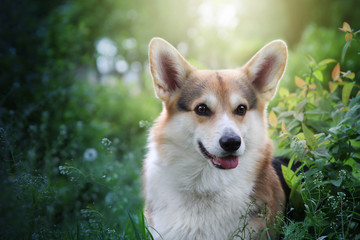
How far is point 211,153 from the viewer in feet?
7.90

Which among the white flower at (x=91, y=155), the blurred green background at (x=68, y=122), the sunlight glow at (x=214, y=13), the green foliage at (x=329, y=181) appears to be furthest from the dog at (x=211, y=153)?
the sunlight glow at (x=214, y=13)

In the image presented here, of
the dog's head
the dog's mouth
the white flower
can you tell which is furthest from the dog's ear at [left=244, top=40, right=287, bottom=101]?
the white flower

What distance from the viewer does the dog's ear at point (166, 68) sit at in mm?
2695

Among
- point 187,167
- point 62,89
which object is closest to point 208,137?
point 187,167

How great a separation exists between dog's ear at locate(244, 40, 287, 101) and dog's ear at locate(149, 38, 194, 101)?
0.56m

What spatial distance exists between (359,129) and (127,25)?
1362 centimetres

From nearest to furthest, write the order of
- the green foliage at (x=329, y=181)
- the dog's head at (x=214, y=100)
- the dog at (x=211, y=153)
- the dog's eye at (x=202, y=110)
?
the green foliage at (x=329, y=181) < the dog at (x=211, y=153) < the dog's head at (x=214, y=100) < the dog's eye at (x=202, y=110)

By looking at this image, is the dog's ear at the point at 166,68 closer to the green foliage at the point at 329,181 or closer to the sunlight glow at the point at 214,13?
the green foliage at the point at 329,181

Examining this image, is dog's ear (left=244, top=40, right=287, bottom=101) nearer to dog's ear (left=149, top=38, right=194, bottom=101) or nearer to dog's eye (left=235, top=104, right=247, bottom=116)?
dog's eye (left=235, top=104, right=247, bottom=116)

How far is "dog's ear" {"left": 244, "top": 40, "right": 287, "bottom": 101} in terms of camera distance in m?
2.75

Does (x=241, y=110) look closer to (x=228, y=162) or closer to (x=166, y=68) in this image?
(x=228, y=162)

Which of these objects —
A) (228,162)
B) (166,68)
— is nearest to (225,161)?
(228,162)

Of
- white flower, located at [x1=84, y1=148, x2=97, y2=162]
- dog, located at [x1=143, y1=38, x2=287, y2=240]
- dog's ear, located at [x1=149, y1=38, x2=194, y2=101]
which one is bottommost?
white flower, located at [x1=84, y1=148, x2=97, y2=162]

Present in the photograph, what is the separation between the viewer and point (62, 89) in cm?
483
